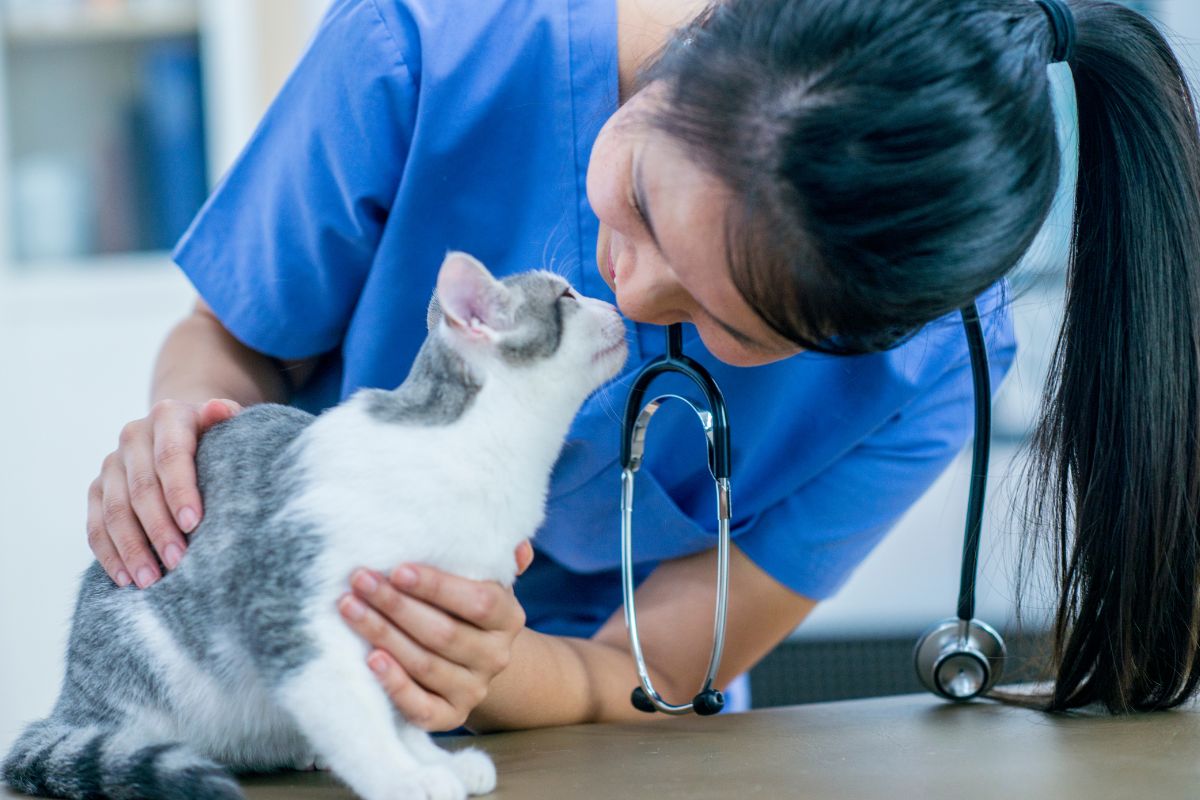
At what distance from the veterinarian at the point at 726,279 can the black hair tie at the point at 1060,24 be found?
0.02 meters

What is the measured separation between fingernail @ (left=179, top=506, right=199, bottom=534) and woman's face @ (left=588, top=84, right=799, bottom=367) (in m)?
0.31

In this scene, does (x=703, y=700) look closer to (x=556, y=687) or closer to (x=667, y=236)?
(x=556, y=687)

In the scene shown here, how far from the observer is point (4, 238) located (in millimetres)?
2295

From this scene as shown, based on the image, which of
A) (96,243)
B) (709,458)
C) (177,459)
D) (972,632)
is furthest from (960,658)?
(96,243)

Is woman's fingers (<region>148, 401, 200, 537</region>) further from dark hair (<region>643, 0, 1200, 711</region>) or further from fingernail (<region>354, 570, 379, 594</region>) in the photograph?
Answer: dark hair (<region>643, 0, 1200, 711</region>)

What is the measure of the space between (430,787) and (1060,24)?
618 mm

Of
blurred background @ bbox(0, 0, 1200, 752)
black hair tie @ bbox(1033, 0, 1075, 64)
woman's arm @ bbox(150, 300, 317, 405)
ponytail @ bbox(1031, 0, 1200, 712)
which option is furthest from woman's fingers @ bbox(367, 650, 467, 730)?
blurred background @ bbox(0, 0, 1200, 752)

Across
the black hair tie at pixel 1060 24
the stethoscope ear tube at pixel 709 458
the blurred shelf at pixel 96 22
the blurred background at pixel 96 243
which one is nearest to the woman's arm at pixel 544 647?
the stethoscope ear tube at pixel 709 458

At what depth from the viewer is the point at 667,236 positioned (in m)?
0.70

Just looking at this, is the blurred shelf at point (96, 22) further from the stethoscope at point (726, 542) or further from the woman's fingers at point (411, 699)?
the woman's fingers at point (411, 699)

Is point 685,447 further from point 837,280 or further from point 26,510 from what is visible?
point 26,510

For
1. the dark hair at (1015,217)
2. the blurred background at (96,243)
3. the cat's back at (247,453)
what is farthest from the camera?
the blurred background at (96,243)

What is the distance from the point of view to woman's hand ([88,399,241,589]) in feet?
2.44

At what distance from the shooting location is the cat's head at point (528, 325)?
74cm
